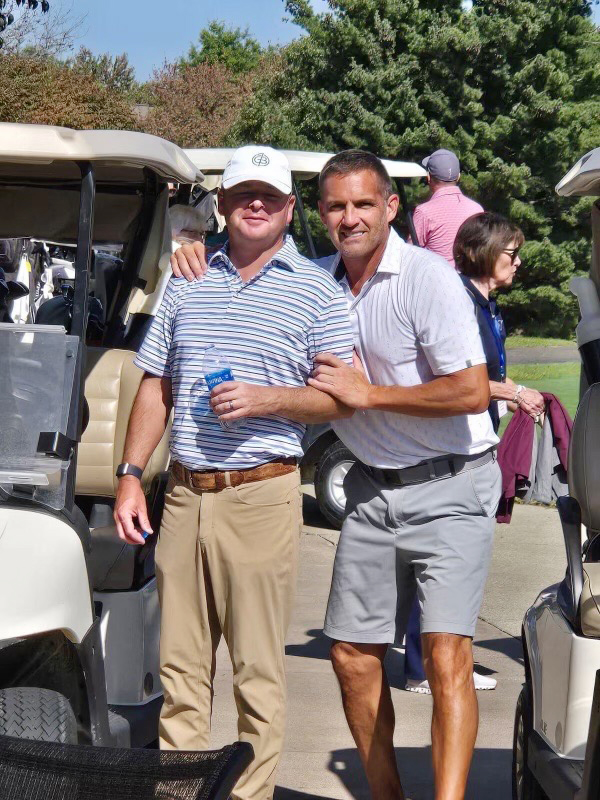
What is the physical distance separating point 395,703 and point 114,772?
3.14m

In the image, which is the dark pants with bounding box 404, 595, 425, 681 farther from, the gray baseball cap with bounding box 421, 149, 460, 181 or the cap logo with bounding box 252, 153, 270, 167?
the gray baseball cap with bounding box 421, 149, 460, 181

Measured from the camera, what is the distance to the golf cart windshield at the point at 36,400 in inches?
120

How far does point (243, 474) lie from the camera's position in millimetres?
3264

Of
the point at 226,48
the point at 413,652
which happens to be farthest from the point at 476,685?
the point at 226,48

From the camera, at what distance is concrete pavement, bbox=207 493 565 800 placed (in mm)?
4105

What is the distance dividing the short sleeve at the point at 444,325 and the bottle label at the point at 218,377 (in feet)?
1.99

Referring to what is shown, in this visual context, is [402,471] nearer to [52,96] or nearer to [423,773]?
[423,773]

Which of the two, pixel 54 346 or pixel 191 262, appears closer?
pixel 54 346

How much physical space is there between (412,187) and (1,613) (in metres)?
20.2

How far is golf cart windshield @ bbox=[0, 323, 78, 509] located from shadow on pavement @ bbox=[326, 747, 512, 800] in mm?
1609

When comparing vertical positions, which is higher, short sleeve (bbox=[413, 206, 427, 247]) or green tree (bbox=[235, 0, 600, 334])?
green tree (bbox=[235, 0, 600, 334])

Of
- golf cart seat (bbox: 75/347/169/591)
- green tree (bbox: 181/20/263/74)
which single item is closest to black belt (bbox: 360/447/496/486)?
golf cart seat (bbox: 75/347/169/591)

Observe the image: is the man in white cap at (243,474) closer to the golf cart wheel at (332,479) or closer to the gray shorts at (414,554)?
the gray shorts at (414,554)

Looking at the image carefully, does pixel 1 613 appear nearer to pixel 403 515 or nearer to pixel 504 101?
pixel 403 515
